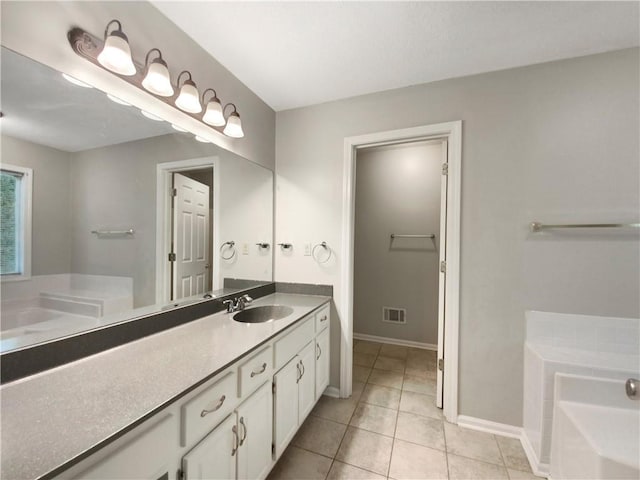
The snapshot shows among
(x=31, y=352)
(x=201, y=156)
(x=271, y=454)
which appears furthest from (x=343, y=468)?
(x=201, y=156)

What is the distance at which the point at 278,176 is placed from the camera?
2260 mm

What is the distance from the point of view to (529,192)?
1642 mm

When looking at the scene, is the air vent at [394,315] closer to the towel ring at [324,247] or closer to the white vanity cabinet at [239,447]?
the towel ring at [324,247]

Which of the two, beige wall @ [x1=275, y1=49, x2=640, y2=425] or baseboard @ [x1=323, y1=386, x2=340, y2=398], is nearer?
beige wall @ [x1=275, y1=49, x2=640, y2=425]

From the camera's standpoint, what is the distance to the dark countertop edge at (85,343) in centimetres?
83

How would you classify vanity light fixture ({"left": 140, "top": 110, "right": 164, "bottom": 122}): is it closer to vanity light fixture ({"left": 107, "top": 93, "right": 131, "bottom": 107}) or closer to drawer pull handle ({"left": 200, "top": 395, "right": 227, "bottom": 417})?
vanity light fixture ({"left": 107, "top": 93, "right": 131, "bottom": 107})

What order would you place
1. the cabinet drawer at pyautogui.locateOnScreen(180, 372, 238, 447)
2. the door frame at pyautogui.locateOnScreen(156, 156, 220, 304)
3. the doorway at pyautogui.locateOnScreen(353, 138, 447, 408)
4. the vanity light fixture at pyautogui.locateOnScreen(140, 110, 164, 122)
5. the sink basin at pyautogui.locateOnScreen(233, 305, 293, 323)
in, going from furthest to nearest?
the doorway at pyautogui.locateOnScreen(353, 138, 447, 408) < the sink basin at pyautogui.locateOnScreen(233, 305, 293, 323) < the door frame at pyautogui.locateOnScreen(156, 156, 220, 304) < the vanity light fixture at pyautogui.locateOnScreen(140, 110, 164, 122) < the cabinet drawer at pyautogui.locateOnScreen(180, 372, 238, 447)

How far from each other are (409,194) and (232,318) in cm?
240

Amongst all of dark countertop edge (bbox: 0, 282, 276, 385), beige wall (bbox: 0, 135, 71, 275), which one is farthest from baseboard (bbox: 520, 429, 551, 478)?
beige wall (bbox: 0, 135, 71, 275)

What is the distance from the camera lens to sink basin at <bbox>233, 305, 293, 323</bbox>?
1.75m

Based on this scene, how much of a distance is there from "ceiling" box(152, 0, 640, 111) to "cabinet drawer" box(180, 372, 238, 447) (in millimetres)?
1718

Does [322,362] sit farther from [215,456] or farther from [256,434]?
[215,456]

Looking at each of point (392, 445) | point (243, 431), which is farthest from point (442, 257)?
point (243, 431)

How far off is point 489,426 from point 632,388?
2.61 feet
